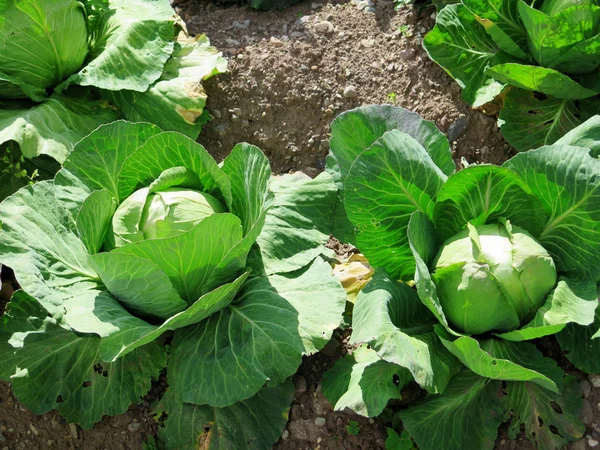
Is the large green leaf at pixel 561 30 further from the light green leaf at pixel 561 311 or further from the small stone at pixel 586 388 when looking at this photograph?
the small stone at pixel 586 388

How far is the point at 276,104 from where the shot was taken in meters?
4.22

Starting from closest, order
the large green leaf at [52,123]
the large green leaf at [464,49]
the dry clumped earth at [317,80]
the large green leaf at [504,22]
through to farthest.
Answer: the large green leaf at [52,123] → the large green leaf at [504,22] → the large green leaf at [464,49] → the dry clumped earth at [317,80]

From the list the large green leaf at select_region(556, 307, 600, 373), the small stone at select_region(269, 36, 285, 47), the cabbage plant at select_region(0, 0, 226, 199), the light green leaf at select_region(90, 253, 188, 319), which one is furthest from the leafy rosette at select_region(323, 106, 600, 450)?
the small stone at select_region(269, 36, 285, 47)

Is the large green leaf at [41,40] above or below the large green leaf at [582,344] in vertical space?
above

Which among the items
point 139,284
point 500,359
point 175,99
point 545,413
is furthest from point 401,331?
point 175,99

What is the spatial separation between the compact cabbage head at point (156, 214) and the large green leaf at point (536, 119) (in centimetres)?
169

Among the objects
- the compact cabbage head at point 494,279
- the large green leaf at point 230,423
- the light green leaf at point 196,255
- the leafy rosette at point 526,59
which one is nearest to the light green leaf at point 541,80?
the leafy rosette at point 526,59

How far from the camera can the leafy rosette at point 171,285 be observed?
2922 mm

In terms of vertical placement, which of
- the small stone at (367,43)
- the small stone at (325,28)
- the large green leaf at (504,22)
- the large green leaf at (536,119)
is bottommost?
the large green leaf at (536,119)

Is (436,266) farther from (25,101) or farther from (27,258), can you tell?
(25,101)

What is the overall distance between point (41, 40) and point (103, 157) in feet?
2.99

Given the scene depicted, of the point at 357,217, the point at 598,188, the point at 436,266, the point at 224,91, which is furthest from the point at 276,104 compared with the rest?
the point at 598,188

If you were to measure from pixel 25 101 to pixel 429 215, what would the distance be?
2.30 m

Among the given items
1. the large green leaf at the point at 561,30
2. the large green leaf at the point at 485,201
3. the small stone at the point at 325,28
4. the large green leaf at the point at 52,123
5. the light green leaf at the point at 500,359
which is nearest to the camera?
the light green leaf at the point at 500,359
